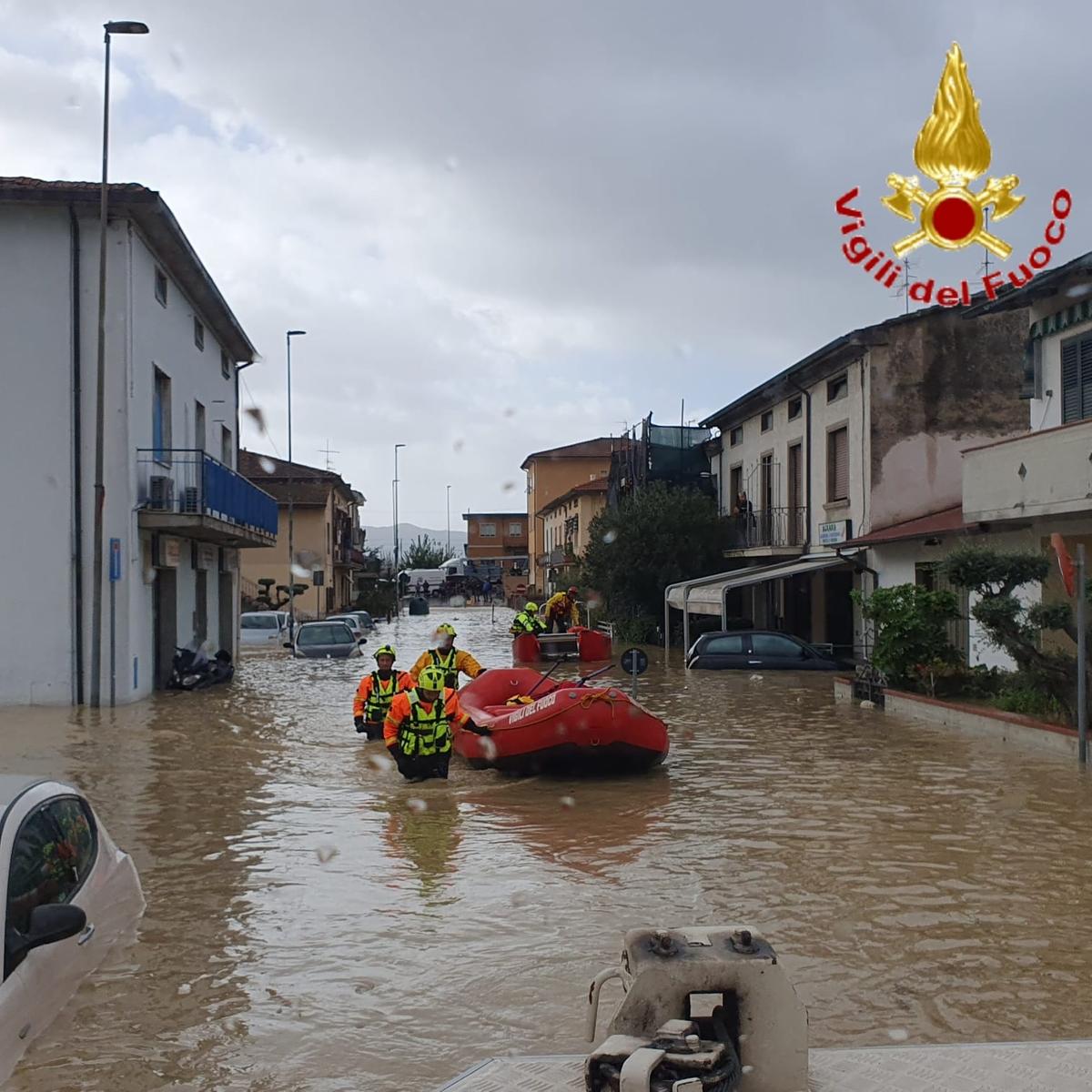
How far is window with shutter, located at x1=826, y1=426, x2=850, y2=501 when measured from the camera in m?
27.5

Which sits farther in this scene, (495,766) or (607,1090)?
(495,766)

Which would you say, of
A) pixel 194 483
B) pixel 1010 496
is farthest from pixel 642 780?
pixel 194 483

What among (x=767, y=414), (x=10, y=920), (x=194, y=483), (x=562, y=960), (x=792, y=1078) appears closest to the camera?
(x=792, y=1078)

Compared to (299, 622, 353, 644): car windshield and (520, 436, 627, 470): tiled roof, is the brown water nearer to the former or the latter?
(299, 622, 353, 644): car windshield

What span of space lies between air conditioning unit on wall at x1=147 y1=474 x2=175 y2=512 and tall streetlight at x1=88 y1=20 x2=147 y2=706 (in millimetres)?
1126

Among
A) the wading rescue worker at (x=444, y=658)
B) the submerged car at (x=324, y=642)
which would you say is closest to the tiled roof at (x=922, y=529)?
the wading rescue worker at (x=444, y=658)

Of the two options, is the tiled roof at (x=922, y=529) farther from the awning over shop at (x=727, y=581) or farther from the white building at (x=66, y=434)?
the white building at (x=66, y=434)

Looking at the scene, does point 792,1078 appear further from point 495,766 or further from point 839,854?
point 495,766

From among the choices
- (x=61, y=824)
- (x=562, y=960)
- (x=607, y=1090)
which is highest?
(x=61, y=824)

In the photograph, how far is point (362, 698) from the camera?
1445 centimetres

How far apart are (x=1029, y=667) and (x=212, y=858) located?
31.3ft

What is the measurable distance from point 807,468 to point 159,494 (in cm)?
→ 1520

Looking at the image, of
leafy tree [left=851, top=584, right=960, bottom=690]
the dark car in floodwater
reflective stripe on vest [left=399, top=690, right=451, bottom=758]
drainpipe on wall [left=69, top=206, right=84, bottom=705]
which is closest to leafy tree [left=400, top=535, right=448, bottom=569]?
the dark car in floodwater

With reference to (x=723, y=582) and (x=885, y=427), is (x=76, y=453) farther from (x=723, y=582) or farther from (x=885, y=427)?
(x=885, y=427)
